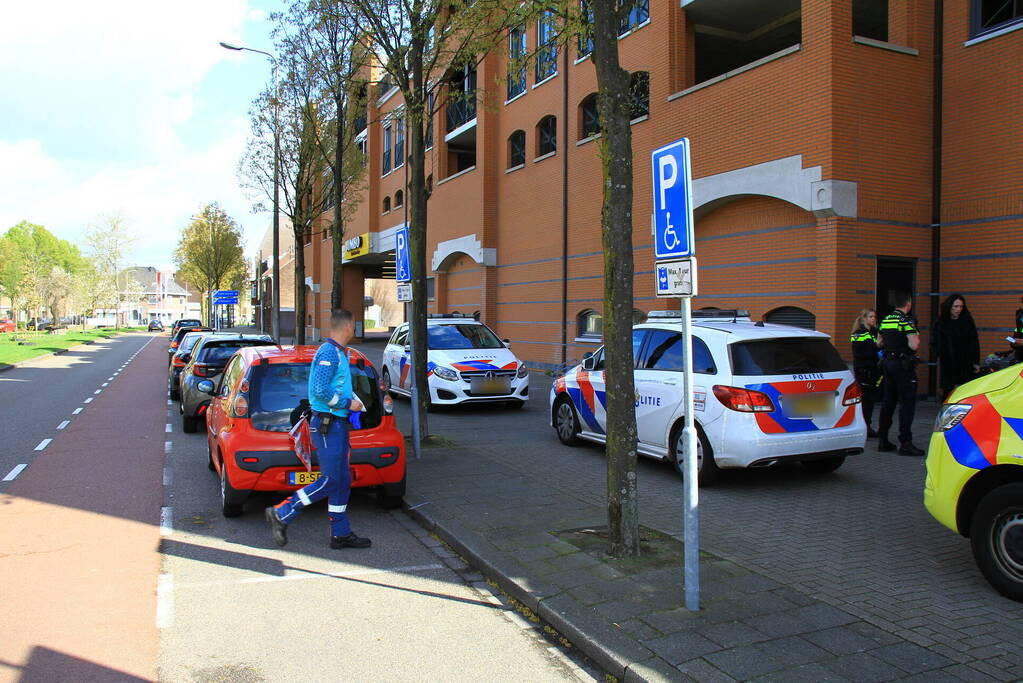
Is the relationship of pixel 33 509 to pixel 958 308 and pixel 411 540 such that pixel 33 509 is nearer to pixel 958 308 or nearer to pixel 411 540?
pixel 411 540

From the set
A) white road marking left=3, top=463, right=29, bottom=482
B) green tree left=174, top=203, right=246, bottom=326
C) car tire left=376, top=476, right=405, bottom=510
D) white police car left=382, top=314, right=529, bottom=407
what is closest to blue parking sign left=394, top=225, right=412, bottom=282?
car tire left=376, top=476, right=405, bottom=510

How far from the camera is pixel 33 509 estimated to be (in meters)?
6.68

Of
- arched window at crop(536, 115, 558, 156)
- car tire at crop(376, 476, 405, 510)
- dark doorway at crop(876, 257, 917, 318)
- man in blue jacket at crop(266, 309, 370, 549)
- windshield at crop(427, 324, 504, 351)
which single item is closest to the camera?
man in blue jacket at crop(266, 309, 370, 549)

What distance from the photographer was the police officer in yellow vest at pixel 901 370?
8344 mm

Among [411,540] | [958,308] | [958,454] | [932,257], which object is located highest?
[932,257]

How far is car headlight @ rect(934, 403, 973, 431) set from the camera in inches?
179

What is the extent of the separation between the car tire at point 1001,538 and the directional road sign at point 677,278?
2139 millimetres

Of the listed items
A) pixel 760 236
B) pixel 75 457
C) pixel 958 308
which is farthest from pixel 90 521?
pixel 760 236

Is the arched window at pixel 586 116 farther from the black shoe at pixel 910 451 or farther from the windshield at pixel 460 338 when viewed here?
the black shoe at pixel 910 451

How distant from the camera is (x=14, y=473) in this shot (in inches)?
326

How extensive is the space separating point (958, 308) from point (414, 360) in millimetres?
7172

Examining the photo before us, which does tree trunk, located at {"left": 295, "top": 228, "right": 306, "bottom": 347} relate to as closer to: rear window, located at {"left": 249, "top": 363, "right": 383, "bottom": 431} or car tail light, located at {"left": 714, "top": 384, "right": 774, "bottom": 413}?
rear window, located at {"left": 249, "top": 363, "right": 383, "bottom": 431}

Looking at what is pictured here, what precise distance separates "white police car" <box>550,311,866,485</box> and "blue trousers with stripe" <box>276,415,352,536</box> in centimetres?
319

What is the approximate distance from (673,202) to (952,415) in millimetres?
2250
